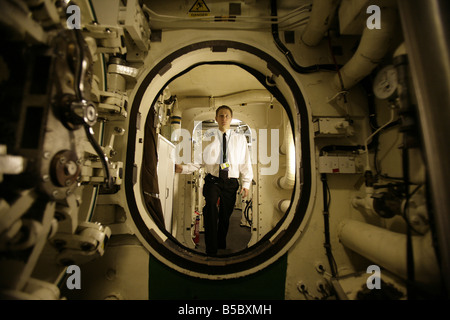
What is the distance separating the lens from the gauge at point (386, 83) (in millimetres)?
932

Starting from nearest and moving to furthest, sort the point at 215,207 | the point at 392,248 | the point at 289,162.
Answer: the point at 392,248 < the point at 215,207 < the point at 289,162

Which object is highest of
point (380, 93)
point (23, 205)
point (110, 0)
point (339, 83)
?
point (110, 0)

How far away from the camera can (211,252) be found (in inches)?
87.2

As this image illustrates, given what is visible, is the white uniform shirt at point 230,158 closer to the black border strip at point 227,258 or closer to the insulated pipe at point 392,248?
the black border strip at point 227,258

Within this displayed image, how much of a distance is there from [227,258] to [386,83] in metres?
1.54

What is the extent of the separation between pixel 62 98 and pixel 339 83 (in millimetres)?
1687

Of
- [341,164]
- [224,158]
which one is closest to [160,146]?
[224,158]

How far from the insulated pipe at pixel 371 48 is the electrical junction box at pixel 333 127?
30 centimetres

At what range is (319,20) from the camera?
1.32 m

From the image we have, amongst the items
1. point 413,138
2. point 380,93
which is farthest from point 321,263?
point 380,93

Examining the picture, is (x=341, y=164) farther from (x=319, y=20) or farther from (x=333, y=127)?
(x=319, y=20)

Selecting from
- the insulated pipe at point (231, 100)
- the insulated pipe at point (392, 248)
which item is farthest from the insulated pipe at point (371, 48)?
the insulated pipe at point (231, 100)
